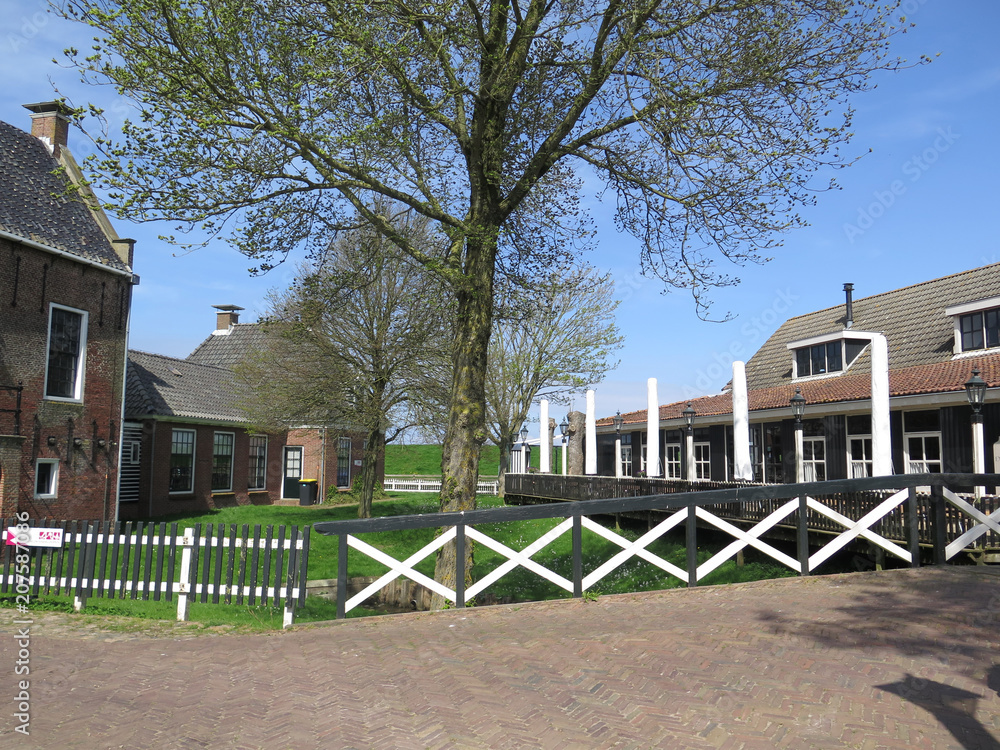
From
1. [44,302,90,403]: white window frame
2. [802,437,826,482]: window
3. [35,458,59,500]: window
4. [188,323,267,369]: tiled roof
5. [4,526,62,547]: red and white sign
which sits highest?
[188,323,267,369]: tiled roof

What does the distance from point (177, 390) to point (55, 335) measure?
966 centimetres

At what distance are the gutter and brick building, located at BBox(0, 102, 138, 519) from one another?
2 centimetres

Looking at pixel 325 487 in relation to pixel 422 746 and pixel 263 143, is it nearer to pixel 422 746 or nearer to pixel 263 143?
pixel 263 143

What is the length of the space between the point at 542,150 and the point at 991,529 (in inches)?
343

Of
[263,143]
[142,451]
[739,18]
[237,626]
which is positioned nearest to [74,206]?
[142,451]

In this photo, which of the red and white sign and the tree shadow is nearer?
the tree shadow

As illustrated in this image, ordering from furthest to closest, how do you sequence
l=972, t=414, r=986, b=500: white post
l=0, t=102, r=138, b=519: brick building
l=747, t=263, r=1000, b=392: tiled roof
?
1. l=747, t=263, r=1000, b=392: tiled roof
2. l=0, t=102, r=138, b=519: brick building
3. l=972, t=414, r=986, b=500: white post

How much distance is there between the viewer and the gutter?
15547mm

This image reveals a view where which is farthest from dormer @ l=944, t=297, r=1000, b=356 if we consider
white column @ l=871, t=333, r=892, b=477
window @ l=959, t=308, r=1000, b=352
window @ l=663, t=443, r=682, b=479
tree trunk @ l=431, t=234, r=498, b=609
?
tree trunk @ l=431, t=234, r=498, b=609

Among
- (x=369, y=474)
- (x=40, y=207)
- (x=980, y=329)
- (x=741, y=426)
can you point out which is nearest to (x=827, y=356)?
(x=980, y=329)

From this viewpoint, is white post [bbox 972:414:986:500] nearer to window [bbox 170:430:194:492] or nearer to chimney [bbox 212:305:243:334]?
window [bbox 170:430:194:492]

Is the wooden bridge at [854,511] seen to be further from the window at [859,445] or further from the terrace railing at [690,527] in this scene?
the window at [859,445]

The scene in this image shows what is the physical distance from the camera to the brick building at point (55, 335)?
1577cm

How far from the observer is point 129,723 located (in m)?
4.96
